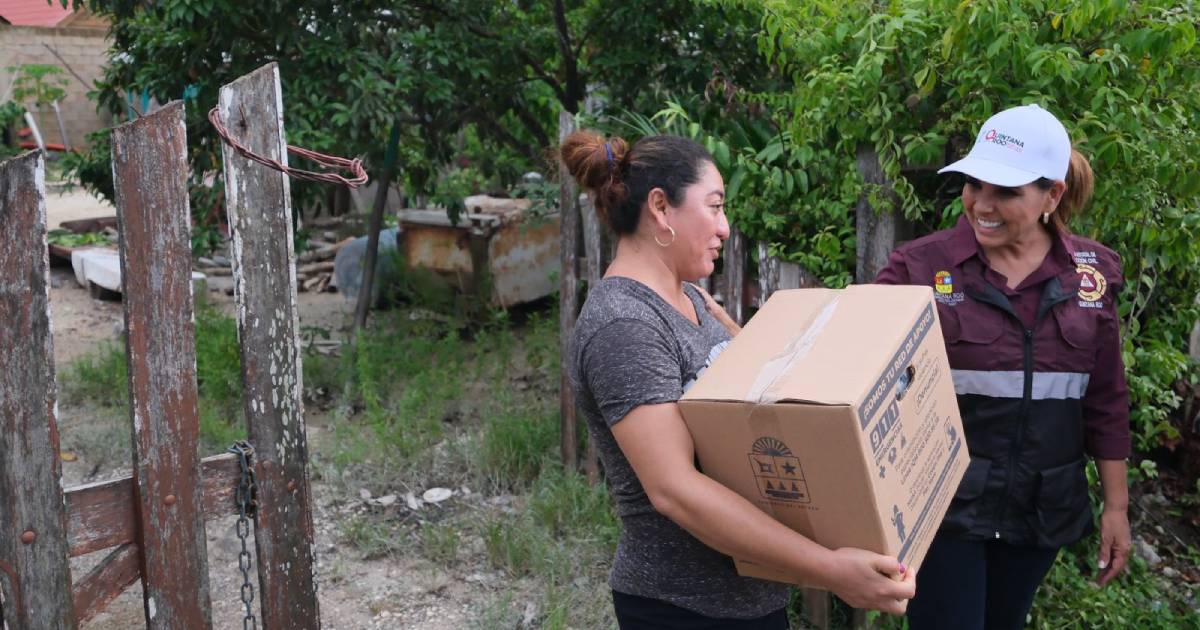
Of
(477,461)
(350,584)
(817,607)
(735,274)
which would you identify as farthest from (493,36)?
(817,607)

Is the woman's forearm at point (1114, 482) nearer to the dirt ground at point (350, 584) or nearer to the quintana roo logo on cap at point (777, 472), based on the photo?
the quintana roo logo on cap at point (777, 472)

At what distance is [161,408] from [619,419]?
3.75 ft

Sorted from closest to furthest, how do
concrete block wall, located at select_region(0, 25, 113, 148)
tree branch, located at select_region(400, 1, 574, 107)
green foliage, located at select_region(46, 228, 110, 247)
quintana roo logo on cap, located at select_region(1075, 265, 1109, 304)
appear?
quintana roo logo on cap, located at select_region(1075, 265, 1109, 304)
tree branch, located at select_region(400, 1, 574, 107)
green foliage, located at select_region(46, 228, 110, 247)
concrete block wall, located at select_region(0, 25, 113, 148)

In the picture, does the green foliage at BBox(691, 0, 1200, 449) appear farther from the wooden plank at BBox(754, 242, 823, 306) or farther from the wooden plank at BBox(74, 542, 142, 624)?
the wooden plank at BBox(74, 542, 142, 624)

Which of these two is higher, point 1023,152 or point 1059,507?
point 1023,152

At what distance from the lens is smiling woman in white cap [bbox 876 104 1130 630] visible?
2.44m

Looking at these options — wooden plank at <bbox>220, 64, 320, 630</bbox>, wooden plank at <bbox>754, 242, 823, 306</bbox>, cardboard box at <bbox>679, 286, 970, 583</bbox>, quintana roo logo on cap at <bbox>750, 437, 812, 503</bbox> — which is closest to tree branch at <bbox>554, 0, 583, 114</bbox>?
wooden plank at <bbox>754, 242, 823, 306</bbox>

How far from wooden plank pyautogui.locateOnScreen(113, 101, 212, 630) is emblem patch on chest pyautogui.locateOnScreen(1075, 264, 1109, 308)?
6.83 feet

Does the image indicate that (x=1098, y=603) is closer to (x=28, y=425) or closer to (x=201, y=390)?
(x=28, y=425)

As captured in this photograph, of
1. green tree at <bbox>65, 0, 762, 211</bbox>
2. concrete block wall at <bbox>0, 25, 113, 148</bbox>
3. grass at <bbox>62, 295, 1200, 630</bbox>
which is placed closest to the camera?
grass at <bbox>62, 295, 1200, 630</bbox>

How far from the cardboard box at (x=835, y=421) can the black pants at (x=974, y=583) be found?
0.49 m

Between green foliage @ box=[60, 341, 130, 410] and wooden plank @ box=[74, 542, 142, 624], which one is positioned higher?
wooden plank @ box=[74, 542, 142, 624]

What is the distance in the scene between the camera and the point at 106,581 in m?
2.35

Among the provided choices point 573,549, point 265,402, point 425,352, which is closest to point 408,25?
point 425,352
